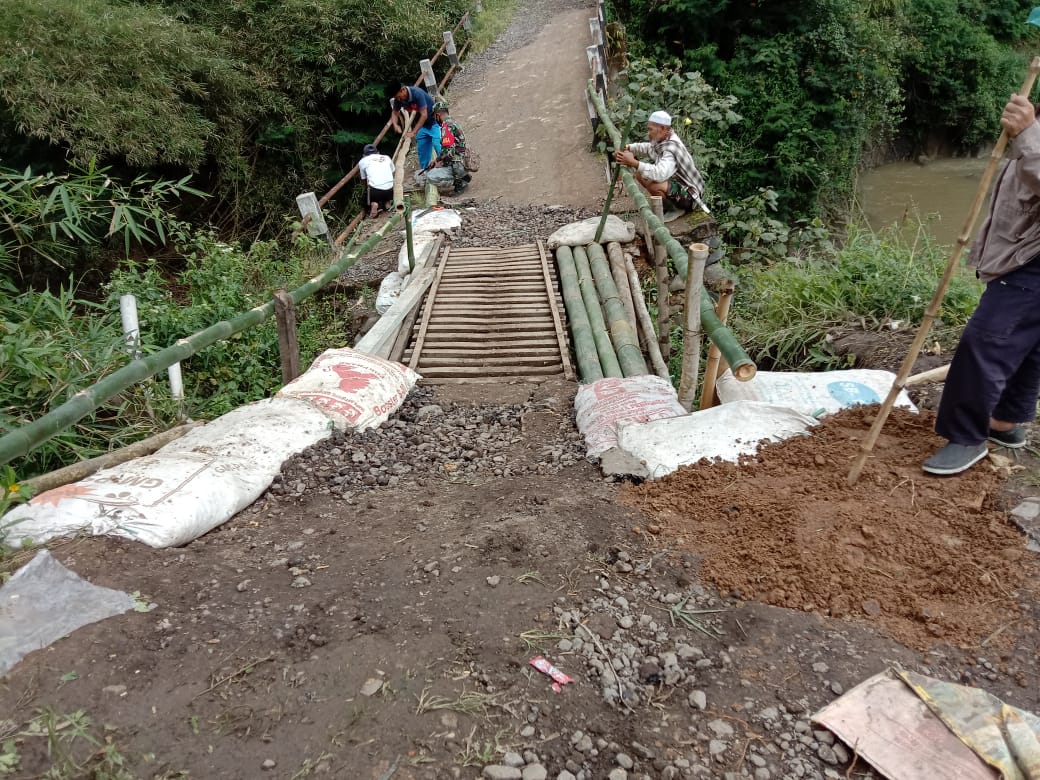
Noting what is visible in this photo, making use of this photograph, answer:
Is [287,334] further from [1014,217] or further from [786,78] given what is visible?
[786,78]

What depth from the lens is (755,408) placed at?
289 centimetres

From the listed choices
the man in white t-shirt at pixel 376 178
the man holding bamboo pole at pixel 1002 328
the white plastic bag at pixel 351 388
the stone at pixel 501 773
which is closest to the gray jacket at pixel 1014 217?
the man holding bamboo pole at pixel 1002 328

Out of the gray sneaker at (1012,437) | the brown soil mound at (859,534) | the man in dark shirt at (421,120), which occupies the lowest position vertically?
the brown soil mound at (859,534)

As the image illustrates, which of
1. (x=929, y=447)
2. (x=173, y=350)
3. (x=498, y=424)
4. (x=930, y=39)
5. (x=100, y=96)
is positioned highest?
(x=930, y=39)

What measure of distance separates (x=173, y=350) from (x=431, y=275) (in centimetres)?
299

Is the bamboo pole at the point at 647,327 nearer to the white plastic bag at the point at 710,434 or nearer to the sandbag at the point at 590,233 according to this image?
the sandbag at the point at 590,233

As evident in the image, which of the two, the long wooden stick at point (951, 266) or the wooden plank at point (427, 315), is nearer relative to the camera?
the long wooden stick at point (951, 266)

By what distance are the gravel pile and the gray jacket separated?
1678 millimetres

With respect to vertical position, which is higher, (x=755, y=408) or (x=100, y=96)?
A: (x=100, y=96)

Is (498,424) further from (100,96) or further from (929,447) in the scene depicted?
(100,96)

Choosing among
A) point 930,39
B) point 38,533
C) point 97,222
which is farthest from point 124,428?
point 930,39

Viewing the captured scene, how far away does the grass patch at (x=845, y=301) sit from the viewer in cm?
417

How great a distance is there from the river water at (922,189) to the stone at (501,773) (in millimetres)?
13199

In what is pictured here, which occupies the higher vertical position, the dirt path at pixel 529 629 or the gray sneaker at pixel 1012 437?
the gray sneaker at pixel 1012 437
